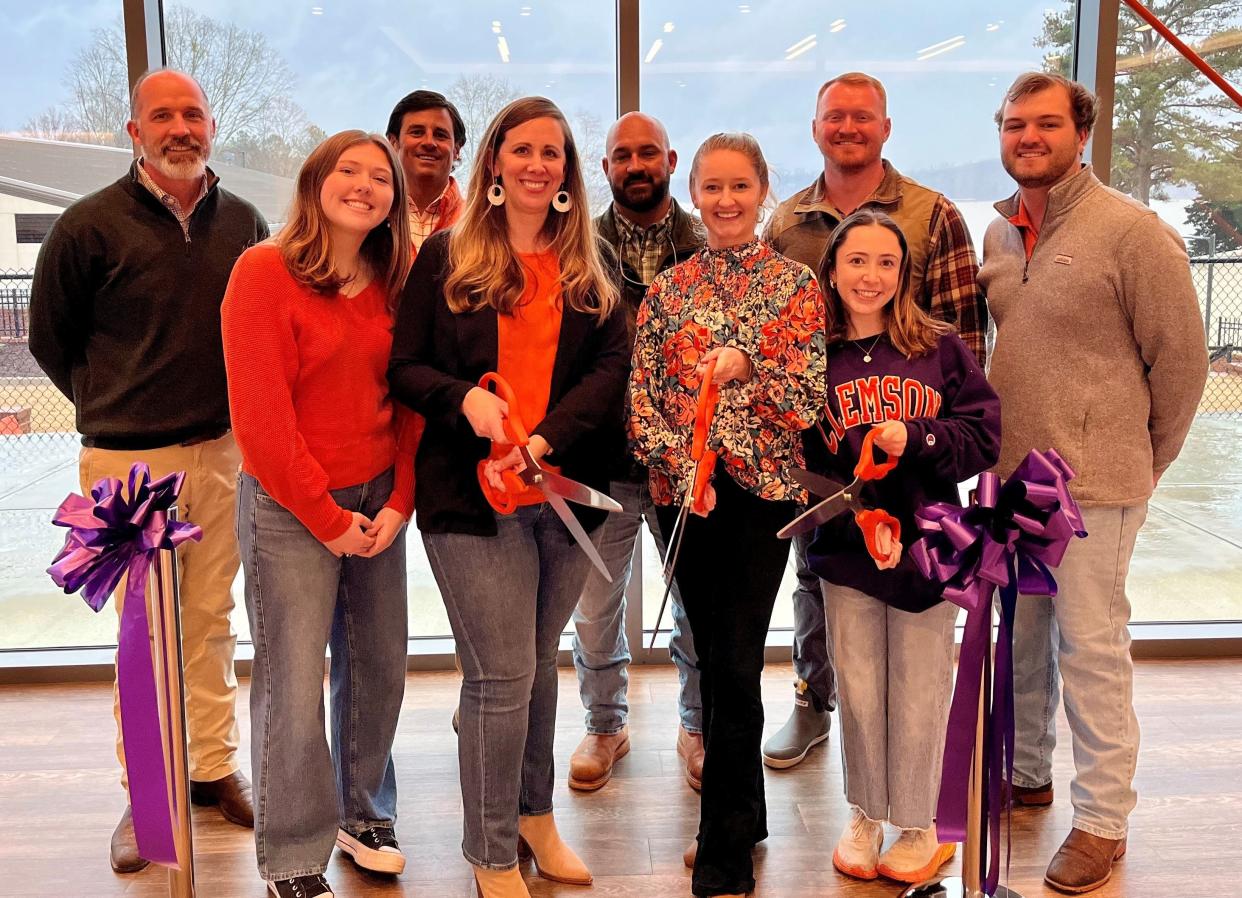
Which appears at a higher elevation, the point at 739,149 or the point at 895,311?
the point at 739,149

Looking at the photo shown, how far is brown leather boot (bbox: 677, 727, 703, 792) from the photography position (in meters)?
2.86

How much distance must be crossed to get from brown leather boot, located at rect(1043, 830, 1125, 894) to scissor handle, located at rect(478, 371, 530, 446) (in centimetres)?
153

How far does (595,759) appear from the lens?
291cm

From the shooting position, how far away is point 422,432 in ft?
7.39

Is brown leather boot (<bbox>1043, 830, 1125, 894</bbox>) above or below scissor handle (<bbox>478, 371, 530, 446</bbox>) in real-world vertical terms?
below

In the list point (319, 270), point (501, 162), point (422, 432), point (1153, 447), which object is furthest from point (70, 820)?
point (1153, 447)

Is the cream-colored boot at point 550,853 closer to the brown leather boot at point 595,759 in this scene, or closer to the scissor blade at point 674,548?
the brown leather boot at point 595,759

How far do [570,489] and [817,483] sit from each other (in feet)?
1.54

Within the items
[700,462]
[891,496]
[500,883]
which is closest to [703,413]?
[700,462]

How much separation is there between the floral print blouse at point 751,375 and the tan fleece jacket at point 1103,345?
0.58 meters

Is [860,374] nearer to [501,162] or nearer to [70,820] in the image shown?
[501,162]

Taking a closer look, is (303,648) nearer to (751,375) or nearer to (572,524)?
(572,524)

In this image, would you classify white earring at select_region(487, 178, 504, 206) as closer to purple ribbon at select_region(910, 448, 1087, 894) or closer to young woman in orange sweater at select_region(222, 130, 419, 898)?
young woman in orange sweater at select_region(222, 130, 419, 898)

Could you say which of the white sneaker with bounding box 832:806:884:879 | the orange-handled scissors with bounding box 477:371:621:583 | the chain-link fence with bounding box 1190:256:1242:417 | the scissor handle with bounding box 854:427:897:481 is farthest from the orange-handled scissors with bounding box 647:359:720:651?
the chain-link fence with bounding box 1190:256:1242:417
